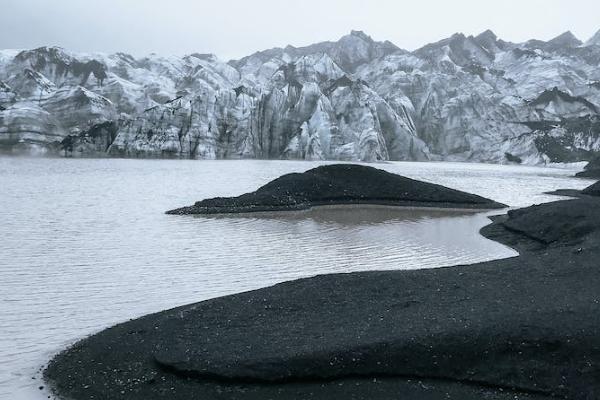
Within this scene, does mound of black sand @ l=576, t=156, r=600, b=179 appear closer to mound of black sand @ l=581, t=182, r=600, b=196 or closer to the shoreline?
mound of black sand @ l=581, t=182, r=600, b=196

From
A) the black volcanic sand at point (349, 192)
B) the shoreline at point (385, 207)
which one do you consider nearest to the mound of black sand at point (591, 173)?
the black volcanic sand at point (349, 192)

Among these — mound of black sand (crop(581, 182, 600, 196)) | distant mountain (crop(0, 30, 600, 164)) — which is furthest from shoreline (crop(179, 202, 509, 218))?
distant mountain (crop(0, 30, 600, 164))

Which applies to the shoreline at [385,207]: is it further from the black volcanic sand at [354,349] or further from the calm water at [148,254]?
the black volcanic sand at [354,349]

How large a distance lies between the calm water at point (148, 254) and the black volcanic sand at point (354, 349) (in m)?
1.68

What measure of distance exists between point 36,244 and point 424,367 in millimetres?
19760

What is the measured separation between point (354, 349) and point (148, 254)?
13886mm

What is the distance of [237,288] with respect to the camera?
17828 mm

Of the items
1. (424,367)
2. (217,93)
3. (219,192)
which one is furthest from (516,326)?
(217,93)

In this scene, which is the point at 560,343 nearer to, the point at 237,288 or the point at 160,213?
the point at 237,288

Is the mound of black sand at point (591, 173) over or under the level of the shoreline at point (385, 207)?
over

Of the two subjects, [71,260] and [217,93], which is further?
[217,93]

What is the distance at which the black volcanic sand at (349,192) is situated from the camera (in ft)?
138

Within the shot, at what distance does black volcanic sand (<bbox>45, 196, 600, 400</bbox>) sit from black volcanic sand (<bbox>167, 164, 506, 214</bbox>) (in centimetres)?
2613

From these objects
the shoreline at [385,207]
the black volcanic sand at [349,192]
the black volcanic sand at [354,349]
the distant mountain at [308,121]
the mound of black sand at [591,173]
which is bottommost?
the black volcanic sand at [354,349]
